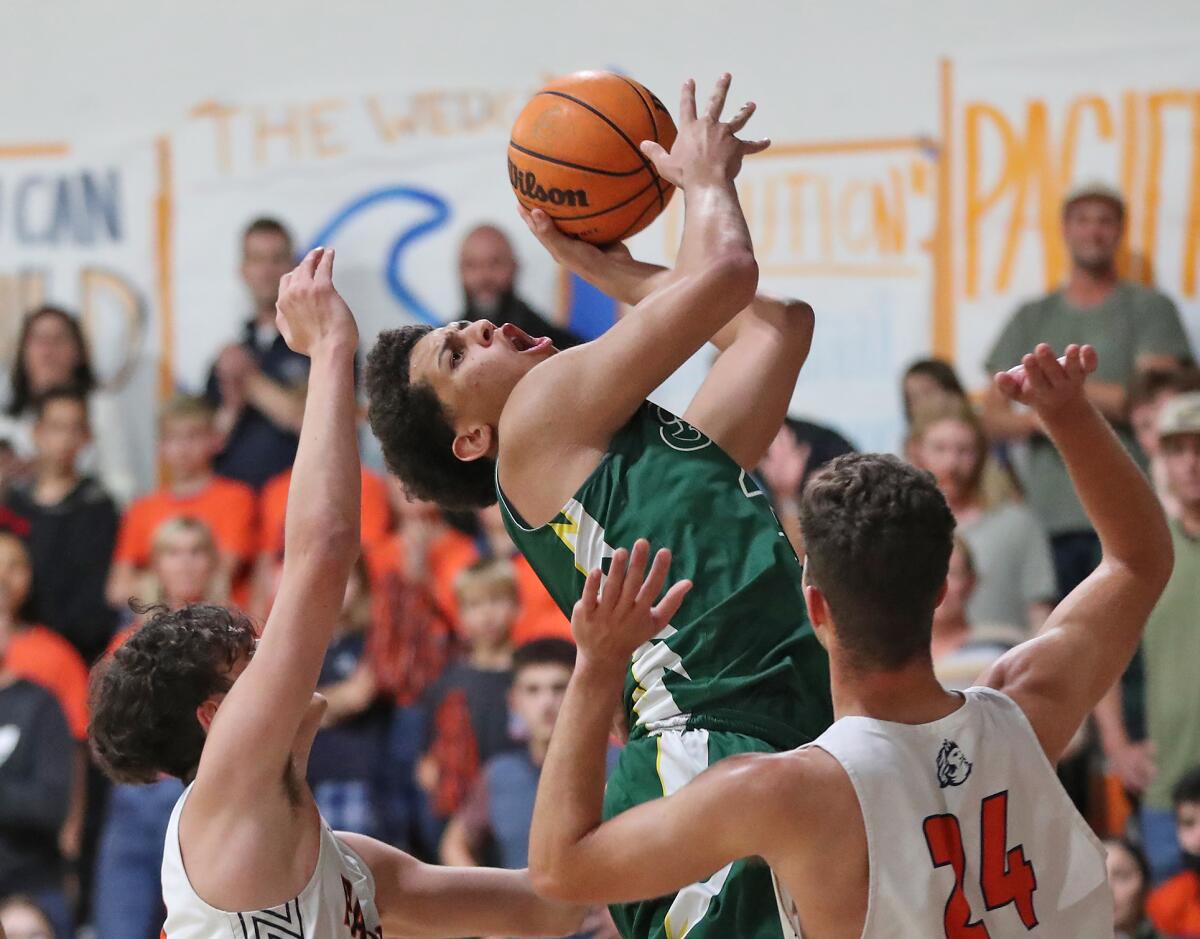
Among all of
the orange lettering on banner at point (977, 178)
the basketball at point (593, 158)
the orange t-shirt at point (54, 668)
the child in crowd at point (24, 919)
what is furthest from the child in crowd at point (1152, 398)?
the child in crowd at point (24, 919)

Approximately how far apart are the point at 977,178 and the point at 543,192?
4.82 metres

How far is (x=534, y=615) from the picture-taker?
24.2 ft

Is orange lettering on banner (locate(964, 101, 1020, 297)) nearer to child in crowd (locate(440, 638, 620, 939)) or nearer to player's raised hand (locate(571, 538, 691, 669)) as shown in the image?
child in crowd (locate(440, 638, 620, 939))

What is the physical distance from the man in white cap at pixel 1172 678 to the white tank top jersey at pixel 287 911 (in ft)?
15.2

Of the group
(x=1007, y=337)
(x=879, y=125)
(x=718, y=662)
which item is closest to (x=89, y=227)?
(x=879, y=125)

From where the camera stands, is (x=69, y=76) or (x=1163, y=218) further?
(x=69, y=76)

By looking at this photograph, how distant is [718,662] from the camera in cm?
276

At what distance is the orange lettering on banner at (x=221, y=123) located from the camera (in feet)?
28.9

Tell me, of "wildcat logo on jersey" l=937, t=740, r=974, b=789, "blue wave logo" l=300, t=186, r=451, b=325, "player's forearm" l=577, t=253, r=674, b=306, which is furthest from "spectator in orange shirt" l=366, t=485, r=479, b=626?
"wildcat logo on jersey" l=937, t=740, r=974, b=789

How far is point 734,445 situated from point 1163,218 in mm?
4803

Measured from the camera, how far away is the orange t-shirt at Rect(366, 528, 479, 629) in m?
7.65

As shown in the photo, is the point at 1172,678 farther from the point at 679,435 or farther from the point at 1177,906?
the point at 679,435

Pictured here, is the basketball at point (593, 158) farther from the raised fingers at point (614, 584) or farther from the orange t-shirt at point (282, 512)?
the orange t-shirt at point (282, 512)

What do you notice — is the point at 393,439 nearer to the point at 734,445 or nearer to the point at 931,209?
the point at 734,445
